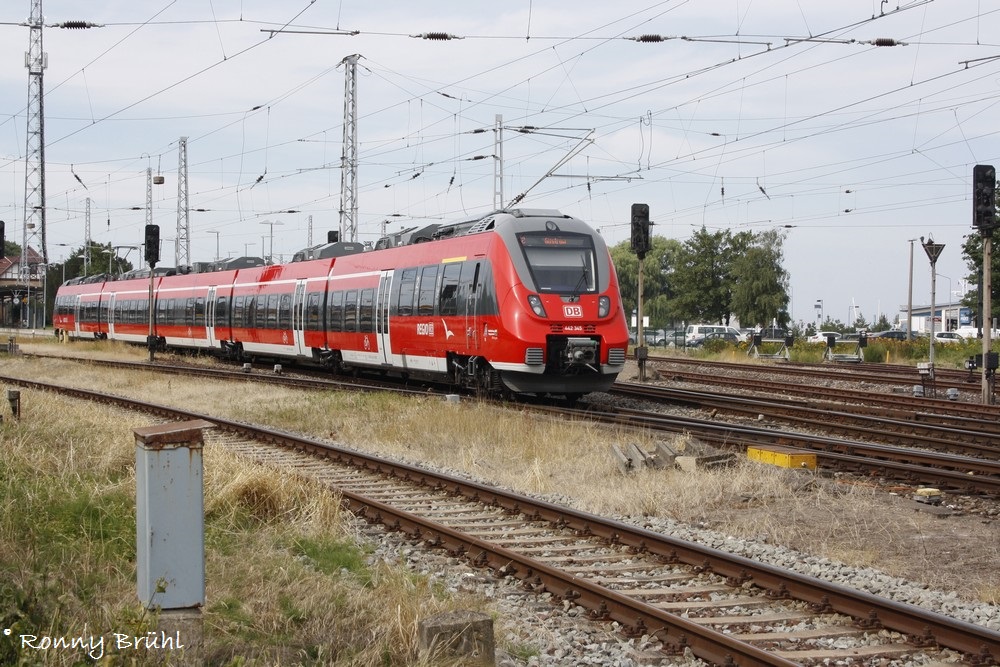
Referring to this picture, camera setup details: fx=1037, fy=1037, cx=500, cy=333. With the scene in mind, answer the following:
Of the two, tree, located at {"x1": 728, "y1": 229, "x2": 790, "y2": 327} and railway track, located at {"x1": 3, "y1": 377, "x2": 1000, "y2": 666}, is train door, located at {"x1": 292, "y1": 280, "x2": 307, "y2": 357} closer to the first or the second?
railway track, located at {"x1": 3, "y1": 377, "x2": 1000, "y2": 666}

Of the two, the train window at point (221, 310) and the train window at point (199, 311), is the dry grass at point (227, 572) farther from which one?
the train window at point (199, 311)

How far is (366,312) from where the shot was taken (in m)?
24.2

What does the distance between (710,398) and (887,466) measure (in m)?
8.48

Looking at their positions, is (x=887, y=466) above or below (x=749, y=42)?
below

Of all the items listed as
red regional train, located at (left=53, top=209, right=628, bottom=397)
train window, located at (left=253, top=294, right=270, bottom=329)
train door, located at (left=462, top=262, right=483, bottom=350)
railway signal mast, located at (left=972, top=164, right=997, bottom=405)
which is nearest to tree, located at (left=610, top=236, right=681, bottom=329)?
train window, located at (left=253, top=294, right=270, bottom=329)

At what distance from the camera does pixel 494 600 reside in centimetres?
705

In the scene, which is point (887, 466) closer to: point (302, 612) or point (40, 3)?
point (302, 612)

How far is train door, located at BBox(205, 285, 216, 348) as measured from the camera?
1428 inches

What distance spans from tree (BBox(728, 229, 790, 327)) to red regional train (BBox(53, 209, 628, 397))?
49.5m

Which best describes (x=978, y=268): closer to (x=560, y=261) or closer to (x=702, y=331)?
(x=702, y=331)

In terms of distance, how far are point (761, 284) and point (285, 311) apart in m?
50.4

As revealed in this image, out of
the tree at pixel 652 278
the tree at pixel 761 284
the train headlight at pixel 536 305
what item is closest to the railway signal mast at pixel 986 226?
the train headlight at pixel 536 305

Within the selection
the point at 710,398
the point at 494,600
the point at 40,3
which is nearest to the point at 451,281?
the point at 710,398

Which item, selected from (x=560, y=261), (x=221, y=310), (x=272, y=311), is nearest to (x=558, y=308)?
(x=560, y=261)
